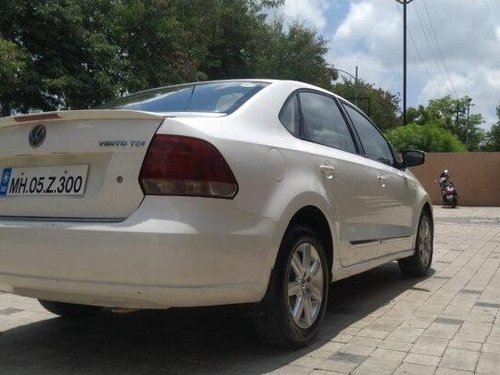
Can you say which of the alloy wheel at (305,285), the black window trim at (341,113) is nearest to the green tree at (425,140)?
the black window trim at (341,113)

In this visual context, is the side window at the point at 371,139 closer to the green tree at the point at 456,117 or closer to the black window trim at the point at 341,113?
the black window trim at the point at 341,113

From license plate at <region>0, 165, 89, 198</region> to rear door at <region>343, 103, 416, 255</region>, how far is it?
99.0 inches

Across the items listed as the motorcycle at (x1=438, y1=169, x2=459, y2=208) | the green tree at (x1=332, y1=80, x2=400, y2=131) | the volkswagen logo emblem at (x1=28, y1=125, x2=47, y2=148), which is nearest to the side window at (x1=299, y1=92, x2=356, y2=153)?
the volkswagen logo emblem at (x1=28, y1=125, x2=47, y2=148)

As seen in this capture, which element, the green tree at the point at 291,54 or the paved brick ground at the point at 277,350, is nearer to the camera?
the paved brick ground at the point at 277,350

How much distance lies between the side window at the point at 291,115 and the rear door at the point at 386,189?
109 centimetres

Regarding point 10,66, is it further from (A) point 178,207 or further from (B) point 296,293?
(A) point 178,207

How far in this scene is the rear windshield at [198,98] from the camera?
3.84 meters

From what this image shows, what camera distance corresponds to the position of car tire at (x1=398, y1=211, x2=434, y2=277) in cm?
640

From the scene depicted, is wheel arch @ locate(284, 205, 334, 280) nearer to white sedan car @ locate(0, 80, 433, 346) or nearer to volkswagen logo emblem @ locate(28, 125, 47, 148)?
white sedan car @ locate(0, 80, 433, 346)

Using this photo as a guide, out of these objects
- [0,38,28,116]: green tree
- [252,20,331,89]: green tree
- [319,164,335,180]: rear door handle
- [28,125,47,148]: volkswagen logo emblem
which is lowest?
[319,164,335,180]: rear door handle

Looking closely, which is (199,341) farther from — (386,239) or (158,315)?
(386,239)

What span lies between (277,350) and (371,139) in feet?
8.31

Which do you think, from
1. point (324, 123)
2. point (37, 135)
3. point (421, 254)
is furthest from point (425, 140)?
point (37, 135)

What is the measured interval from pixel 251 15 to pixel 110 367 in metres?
24.0
